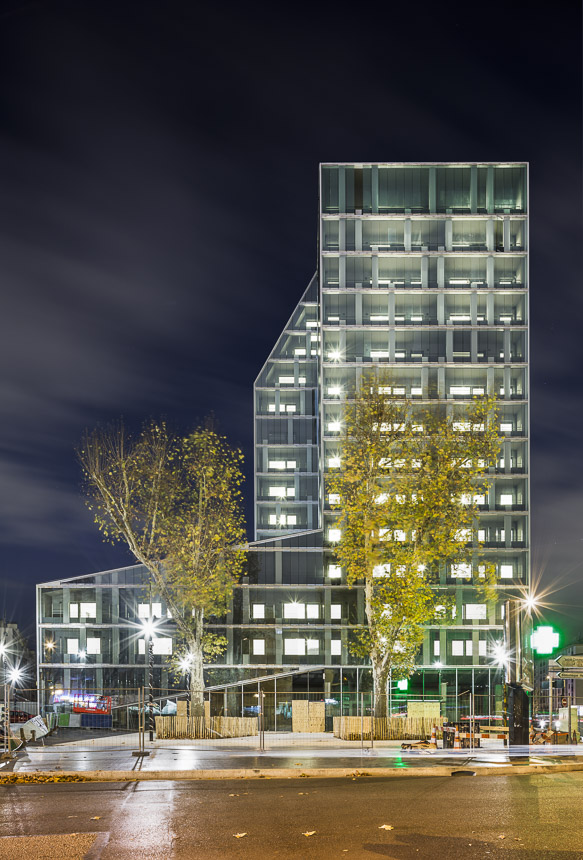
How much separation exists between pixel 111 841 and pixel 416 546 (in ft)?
84.9

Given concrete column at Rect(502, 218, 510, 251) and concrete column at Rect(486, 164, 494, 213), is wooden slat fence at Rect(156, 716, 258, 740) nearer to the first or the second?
concrete column at Rect(502, 218, 510, 251)

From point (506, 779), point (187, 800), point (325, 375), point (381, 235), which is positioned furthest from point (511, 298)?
point (187, 800)

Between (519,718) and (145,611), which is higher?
(145,611)

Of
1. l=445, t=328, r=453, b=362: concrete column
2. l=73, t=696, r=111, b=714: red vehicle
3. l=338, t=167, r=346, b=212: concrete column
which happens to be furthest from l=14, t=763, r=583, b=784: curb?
l=338, t=167, r=346, b=212: concrete column

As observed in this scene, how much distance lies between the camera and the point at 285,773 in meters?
22.4

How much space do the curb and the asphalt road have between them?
0.92m

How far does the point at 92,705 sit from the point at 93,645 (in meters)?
4.15

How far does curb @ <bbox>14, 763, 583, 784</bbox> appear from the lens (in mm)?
21672

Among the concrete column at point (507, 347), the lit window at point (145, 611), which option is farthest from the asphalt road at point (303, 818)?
the concrete column at point (507, 347)

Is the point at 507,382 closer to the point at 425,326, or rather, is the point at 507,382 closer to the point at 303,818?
the point at 425,326

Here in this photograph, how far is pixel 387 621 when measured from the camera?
123ft

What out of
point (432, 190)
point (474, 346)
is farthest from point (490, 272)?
point (432, 190)

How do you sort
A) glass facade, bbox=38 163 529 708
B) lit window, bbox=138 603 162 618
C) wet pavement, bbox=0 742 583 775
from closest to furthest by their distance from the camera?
wet pavement, bbox=0 742 583 775, lit window, bbox=138 603 162 618, glass facade, bbox=38 163 529 708

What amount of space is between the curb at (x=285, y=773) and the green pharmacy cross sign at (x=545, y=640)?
666 centimetres
